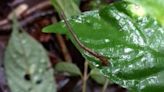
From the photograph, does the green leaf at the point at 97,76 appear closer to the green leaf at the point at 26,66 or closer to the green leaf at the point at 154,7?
the green leaf at the point at 26,66

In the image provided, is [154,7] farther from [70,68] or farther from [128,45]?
[70,68]

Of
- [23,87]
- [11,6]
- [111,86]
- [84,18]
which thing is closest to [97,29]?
[84,18]

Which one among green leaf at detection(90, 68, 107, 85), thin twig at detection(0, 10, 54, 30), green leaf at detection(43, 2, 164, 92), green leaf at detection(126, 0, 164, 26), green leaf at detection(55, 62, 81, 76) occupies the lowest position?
green leaf at detection(90, 68, 107, 85)

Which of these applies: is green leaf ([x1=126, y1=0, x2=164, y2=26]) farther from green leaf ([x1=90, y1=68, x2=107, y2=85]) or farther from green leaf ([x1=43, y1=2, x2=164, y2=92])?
green leaf ([x1=90, y1=68, x2=107, y2=85])

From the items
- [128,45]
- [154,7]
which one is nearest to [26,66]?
[128,45]

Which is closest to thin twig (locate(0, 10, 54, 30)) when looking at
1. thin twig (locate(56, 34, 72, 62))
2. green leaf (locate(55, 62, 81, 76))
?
thin twig (locate(56, 34, 72, 62))

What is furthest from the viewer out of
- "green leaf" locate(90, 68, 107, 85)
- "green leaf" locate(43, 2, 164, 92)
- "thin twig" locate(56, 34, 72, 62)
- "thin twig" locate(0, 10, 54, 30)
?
"thin twig" locate(0, 10, 54, 30)

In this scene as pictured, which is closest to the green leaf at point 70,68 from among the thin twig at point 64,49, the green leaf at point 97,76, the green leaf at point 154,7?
the green leaf at point 97,76
